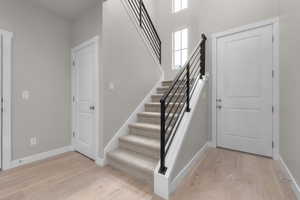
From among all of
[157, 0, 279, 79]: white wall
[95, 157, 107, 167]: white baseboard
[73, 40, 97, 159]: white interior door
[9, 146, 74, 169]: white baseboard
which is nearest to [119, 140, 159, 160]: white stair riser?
[95, 157, 107, 167]: white baseboard

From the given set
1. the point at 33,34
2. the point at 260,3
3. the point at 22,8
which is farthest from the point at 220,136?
the point at 22,8

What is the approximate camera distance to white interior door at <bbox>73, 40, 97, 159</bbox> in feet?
8.52

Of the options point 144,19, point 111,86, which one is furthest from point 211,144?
point 144,19

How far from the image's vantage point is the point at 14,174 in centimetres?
210

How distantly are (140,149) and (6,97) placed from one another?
227 cm

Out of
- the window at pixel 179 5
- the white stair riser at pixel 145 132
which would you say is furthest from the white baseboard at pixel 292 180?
the window at pixel 179 5

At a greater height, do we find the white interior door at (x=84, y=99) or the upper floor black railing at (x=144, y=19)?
the upper floor black railing at (x=144, y=19)

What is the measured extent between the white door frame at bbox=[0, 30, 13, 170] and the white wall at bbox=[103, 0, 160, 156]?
1.49m

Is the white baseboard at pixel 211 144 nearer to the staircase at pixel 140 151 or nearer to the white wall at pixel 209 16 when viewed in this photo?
the staircase at pixel 140 151

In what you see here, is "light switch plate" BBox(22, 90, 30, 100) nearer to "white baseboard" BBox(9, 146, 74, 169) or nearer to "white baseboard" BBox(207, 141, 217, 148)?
"white baseboard" BBox(9, 146, 74, 169)

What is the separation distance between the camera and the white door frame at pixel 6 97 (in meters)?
2.21

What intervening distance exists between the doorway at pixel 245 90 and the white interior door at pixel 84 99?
2.48 metres

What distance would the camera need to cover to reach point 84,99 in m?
2.80

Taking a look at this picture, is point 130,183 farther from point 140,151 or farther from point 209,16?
point 209,16
